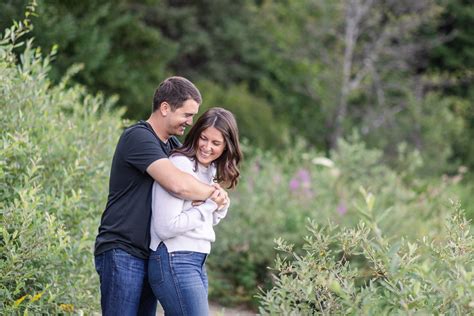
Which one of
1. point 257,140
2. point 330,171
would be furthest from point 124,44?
point 330,171

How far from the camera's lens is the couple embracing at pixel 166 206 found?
10.5ft

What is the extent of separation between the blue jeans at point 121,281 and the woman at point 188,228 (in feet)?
0.26

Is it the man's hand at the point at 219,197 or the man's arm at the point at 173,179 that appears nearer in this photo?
the man's arm at the point at 173,179

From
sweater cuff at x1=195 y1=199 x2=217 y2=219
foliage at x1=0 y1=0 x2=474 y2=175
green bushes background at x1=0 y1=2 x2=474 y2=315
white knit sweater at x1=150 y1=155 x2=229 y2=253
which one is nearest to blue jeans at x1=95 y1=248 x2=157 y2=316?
white knit sweater at x1=150 y1=155 x2=229 y2=253

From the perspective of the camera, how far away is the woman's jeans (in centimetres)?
317

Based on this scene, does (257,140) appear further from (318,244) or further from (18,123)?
(318,244)

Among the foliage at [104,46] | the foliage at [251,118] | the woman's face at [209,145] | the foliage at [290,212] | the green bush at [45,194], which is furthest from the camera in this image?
the foliage at [251,118]

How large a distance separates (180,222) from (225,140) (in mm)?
478

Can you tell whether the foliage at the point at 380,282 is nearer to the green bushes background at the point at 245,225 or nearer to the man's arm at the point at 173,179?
the green bushes background at the point at 245,225

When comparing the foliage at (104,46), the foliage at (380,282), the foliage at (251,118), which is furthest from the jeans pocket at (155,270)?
the foliage at (251,118)

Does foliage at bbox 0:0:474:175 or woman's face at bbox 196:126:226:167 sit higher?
foliage at bbox 0:0:474:175

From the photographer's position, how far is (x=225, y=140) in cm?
343

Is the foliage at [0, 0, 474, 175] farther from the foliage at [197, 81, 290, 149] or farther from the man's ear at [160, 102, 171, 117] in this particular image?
the man's ear at [160, 102, 171, 117]

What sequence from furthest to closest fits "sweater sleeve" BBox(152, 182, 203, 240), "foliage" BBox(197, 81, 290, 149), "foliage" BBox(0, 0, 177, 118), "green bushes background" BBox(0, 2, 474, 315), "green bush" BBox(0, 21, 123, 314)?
"foliage" BBox(197, 81, 290, 149)
"foliage" BBox(0, 0, 177, 118)
"green bush" BBox(0, 21, 123, 314)
"sweater sleeve" BBox(152, 182, 203, 240)
"green bushes background" BBox(0, 2, 474, 315)
